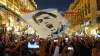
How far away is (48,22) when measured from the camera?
9109 mm

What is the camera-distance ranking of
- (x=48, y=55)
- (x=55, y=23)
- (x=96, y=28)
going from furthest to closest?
(x=96, y=28) < (x=48, y=55) < (x=55, y=23)

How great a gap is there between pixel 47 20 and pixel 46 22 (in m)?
0.11

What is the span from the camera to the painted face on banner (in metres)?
8.99

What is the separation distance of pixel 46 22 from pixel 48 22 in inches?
2.9

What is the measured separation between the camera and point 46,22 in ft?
29.9

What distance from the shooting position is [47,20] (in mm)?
9180

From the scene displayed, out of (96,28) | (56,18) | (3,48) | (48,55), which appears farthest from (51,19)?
(96,28)

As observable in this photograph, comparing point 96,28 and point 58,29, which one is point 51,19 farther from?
point 96,28

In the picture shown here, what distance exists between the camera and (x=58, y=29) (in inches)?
366

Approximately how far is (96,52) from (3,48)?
5.04 metres

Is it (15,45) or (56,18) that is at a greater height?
(56,18)

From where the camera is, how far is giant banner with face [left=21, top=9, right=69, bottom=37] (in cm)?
892

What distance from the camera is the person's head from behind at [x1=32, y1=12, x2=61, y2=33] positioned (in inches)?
355

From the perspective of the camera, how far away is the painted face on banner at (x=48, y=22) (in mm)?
8992
